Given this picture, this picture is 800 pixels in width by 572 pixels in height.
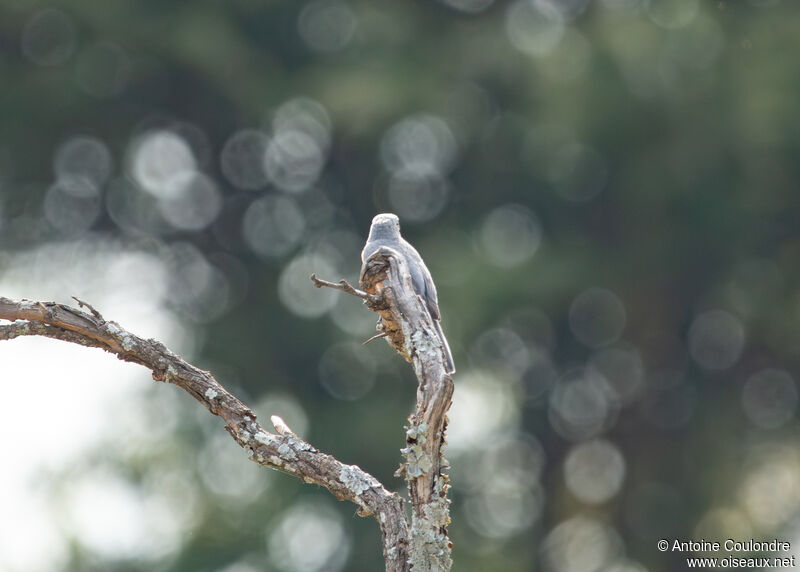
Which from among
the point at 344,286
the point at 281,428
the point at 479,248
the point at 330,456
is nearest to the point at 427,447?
the point at 330,456

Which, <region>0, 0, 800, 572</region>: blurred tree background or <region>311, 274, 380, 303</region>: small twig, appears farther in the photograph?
<region>0, 0, 800, 572</region>: blurred tree background

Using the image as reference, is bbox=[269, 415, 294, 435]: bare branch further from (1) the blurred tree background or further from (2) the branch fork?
(1) the blurred tree background

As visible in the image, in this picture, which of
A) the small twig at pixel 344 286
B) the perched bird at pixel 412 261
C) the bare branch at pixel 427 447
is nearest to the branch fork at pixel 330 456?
the bare branch at pixel 427 447

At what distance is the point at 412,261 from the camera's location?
3.98 meters

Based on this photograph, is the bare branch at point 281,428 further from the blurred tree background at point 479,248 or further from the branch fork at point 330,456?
the blurred tree background at point 479,248

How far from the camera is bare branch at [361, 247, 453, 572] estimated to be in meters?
2.90

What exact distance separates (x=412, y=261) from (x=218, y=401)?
118 centimetres

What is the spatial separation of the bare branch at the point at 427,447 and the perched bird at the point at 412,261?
160 millimetres

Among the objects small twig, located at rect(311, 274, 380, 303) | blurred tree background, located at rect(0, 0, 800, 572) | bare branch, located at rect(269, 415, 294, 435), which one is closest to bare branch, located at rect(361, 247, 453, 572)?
small twig, located at rect(311, 274, 380, 303)

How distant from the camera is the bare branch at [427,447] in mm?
2898

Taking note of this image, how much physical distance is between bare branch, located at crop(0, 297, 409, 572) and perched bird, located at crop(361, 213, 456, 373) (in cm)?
59

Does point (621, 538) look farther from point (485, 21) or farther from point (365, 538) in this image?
point (485, 21)

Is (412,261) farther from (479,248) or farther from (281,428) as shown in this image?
(479,248)

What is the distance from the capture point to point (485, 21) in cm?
1110
